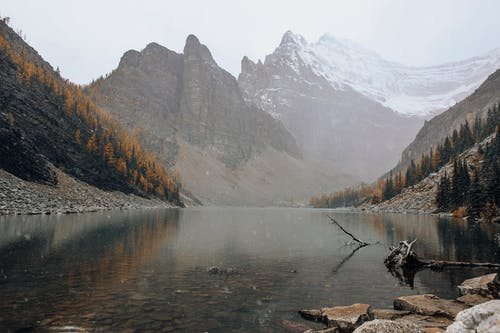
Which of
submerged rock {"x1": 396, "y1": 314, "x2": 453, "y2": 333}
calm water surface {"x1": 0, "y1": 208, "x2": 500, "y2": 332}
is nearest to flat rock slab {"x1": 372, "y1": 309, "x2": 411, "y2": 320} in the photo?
submerged rock {"x1": 396, "y1": 314, "x2": 453, "y2": 333}

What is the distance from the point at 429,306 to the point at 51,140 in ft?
376

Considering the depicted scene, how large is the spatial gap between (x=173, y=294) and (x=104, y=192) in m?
103

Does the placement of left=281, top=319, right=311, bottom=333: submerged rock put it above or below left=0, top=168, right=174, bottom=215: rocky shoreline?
below

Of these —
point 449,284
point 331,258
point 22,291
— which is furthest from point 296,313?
point 331,258

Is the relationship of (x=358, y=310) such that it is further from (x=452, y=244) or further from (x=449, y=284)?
(x=452, y=244)

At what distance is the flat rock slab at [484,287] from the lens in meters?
16.3

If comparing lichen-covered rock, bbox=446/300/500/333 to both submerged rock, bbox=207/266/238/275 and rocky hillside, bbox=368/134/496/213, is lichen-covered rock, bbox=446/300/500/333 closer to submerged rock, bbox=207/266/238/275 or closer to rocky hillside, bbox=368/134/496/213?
submerged rock, bbox=207/266/238/275

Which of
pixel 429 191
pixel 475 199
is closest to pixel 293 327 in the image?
pixel 475 199

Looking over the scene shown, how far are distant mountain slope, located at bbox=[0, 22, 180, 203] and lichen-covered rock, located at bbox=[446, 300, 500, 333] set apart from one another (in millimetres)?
84573

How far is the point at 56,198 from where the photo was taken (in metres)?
78.8

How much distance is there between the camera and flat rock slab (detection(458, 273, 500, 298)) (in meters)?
16.3

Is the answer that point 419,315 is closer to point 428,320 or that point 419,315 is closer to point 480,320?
point 428,320

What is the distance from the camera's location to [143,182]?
142 m

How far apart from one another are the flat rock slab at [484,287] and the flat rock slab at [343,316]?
6.89 meters
